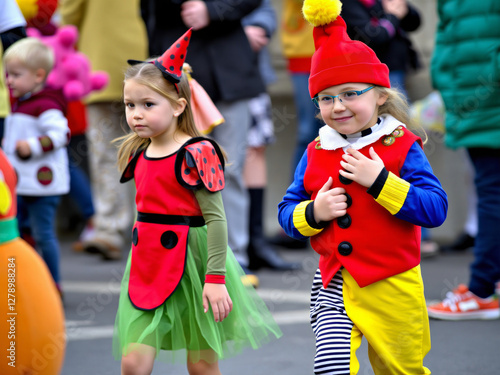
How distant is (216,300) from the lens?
2.80 m

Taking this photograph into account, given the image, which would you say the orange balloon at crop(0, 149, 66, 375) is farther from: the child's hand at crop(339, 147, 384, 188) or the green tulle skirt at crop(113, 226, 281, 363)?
the child's hand at crop(339, 147, 384, 188)

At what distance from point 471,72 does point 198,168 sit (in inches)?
85.1

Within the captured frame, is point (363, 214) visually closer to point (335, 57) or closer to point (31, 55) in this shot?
point (335, 57)

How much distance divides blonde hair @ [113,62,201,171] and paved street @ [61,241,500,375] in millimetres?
1105

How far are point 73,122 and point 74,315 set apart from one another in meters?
3.35

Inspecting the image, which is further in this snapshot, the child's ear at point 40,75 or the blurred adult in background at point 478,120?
the child's ear at point 40,75

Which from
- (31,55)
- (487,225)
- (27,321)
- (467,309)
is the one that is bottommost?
(467,309)

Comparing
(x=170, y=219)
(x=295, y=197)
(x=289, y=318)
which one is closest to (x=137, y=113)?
(x=170, y=219)

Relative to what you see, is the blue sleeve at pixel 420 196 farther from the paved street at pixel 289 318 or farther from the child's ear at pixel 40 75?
the child's ear at pixel 40 75

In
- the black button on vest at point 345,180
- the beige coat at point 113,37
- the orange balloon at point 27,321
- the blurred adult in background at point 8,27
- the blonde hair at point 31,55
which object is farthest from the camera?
the beige coat at point 113,37

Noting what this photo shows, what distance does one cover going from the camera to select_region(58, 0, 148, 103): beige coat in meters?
6.59

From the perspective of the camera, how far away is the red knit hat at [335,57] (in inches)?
105

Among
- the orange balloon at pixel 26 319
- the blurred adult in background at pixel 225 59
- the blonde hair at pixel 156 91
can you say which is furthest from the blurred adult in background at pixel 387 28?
the orange balloon at pixel 26 319

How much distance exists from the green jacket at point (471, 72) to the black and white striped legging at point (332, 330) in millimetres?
1954
